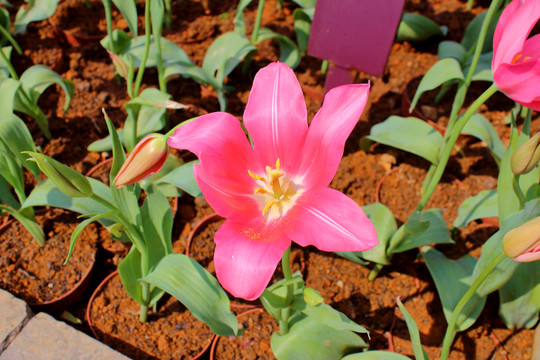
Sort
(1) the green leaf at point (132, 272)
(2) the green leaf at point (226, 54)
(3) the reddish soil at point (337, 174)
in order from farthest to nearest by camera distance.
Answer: (2) the green leaf at point (226, 54), (3) the reddish soil at point (337, 174), (1) the green leaf at point (132, 272)

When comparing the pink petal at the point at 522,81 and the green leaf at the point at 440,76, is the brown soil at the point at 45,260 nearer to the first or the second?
the green leaf at the point at 440,76

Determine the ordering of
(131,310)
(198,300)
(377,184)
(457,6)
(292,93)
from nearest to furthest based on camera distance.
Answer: (292,93), (198,300), (131,310), (377,184), (457,6)

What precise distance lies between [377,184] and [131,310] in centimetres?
116

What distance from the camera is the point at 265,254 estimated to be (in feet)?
3.29

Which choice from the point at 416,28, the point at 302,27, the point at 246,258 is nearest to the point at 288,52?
the point at 302,27

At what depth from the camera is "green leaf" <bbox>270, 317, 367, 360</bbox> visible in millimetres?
1537

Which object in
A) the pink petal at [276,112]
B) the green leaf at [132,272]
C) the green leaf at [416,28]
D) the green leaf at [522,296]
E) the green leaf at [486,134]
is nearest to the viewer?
the pink petal at [276,112]

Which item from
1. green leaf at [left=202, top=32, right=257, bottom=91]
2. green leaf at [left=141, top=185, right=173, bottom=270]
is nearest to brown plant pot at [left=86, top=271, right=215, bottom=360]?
green leaf at [left=141, top=185, right=173, bottom=270]

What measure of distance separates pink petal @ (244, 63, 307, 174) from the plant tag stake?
0.78 meters

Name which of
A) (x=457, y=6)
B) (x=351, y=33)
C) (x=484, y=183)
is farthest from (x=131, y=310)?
(x=457, y=6)

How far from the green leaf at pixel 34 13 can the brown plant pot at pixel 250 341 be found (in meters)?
1.76

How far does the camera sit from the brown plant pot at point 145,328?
1.69 m

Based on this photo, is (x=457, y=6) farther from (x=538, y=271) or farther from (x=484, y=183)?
Result: (x=538, y=271)

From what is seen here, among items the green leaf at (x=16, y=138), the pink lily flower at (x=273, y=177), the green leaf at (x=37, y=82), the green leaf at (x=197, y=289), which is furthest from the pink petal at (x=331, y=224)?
the green leaf at (x=37, y=82)
